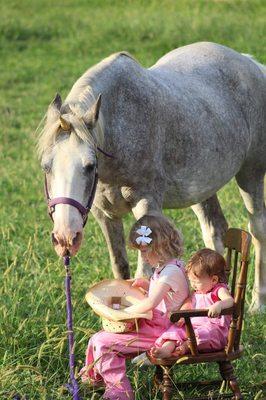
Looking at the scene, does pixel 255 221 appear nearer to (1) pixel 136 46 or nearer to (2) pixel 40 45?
(1) pixel 136 46

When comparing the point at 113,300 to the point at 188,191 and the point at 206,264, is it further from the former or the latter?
the point at 188,191

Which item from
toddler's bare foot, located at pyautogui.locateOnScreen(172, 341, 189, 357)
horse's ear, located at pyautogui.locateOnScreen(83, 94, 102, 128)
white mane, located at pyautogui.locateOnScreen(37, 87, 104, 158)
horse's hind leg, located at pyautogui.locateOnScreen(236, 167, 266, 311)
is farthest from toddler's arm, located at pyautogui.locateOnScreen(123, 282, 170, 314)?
horse's hind leg, located at pyautogui.locateOnScreen(236, 167, 266, 311)

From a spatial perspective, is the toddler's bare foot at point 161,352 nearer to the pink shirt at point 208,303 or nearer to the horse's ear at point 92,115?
the pink shirt at point 208,303

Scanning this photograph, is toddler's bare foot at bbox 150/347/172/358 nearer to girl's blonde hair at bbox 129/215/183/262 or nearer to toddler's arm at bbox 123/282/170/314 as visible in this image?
toddler's arm at bbox 123/282/170/314

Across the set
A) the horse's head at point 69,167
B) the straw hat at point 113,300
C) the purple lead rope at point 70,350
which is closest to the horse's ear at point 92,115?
the horse's head at point 69,167

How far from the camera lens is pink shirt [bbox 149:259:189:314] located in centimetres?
481

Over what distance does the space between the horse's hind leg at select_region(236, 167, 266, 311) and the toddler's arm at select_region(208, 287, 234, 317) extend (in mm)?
2186

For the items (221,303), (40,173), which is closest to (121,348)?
(221,303)

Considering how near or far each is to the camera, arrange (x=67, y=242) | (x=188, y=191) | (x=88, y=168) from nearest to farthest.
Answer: (x=67, y=242) → (x=88, y=168) → (x=188, y=191)

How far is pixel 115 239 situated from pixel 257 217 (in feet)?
4.58

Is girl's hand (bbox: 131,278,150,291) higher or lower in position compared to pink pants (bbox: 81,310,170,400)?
higher

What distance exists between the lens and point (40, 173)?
1087cm

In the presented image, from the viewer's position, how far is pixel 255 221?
283 inches

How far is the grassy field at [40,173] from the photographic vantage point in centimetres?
544
